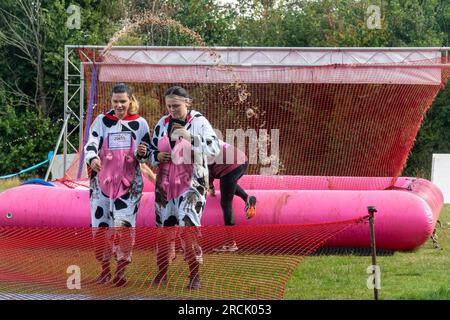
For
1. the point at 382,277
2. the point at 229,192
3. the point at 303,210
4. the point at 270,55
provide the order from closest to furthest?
the point at 382,277 → the point at 229,192 → the point at 303,210 → the point at 270,55

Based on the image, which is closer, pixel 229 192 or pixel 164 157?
pixel 164 157

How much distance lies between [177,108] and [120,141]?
0.54 metres

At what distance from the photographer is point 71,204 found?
10.7 metres

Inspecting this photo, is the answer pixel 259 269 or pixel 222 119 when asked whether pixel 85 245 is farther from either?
pixel 222 119

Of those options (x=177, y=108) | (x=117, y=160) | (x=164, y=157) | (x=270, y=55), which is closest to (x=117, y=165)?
(x=117, y=160)

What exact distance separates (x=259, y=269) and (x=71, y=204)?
3.95m

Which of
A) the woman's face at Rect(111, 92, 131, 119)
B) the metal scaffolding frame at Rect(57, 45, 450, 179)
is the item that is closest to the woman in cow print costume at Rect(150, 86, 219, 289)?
the woman's face at Rect(111, 92, 131, 119)

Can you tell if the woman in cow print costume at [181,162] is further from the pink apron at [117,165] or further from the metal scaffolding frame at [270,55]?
the metal scaffolding frame at [270,55]

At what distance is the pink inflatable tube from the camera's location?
985cm

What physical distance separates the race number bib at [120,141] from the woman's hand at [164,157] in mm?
282

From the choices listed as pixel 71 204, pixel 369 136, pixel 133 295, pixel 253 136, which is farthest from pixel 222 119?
pixel 133 295

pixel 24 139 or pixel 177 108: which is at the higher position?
pixel 177 108

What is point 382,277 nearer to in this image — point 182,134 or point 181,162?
point 181,162

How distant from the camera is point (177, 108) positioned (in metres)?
7.76
